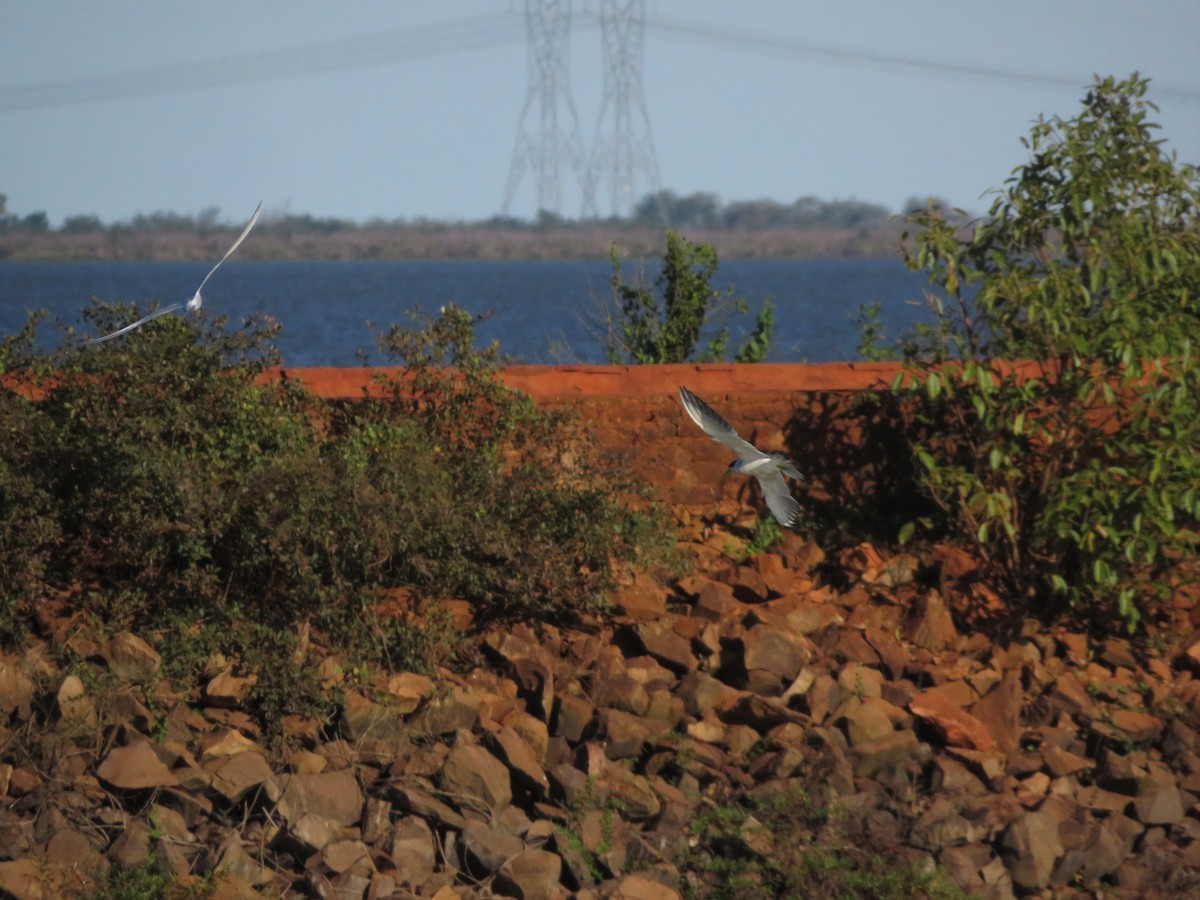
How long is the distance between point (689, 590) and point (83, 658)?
9.28 feet

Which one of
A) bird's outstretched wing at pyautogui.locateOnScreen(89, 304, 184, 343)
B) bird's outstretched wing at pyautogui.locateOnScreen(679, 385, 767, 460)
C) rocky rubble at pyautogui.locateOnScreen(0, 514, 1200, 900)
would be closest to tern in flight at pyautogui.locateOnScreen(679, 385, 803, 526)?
bird's outstretched wing at pyautogui.locateOnScreen(679, 385, 767, 460)

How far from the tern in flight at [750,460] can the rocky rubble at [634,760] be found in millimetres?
620

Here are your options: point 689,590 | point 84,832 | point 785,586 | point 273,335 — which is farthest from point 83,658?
point 785,586

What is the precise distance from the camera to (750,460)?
653 cm

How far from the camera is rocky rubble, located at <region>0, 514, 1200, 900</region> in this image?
5512 mm

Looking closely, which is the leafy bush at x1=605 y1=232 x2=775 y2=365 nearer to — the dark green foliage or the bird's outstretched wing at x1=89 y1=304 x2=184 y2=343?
the bird's outstretched wing at x1=89 y1=304 x2=184 y2=343

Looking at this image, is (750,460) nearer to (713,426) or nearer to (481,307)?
(713,426)

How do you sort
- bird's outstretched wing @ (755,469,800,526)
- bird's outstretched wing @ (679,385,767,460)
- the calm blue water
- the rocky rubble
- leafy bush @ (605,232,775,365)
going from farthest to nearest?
the calm blue water
leafy bush @ (605,232,775,365)
bird's outstretched wing @ (755,469,800,526)
bird's outstretched wing @ (679,385,767,460)
the rocky rubble

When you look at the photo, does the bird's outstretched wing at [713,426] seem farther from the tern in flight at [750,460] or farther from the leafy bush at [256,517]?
the leafy bush at [256,517]

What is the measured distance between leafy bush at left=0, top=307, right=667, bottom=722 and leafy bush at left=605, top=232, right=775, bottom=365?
355cm

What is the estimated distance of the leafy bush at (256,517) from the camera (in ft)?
21.2

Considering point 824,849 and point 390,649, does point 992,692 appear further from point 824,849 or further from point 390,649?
point 390,649

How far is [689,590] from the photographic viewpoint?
736cm

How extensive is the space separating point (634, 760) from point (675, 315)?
513cm
